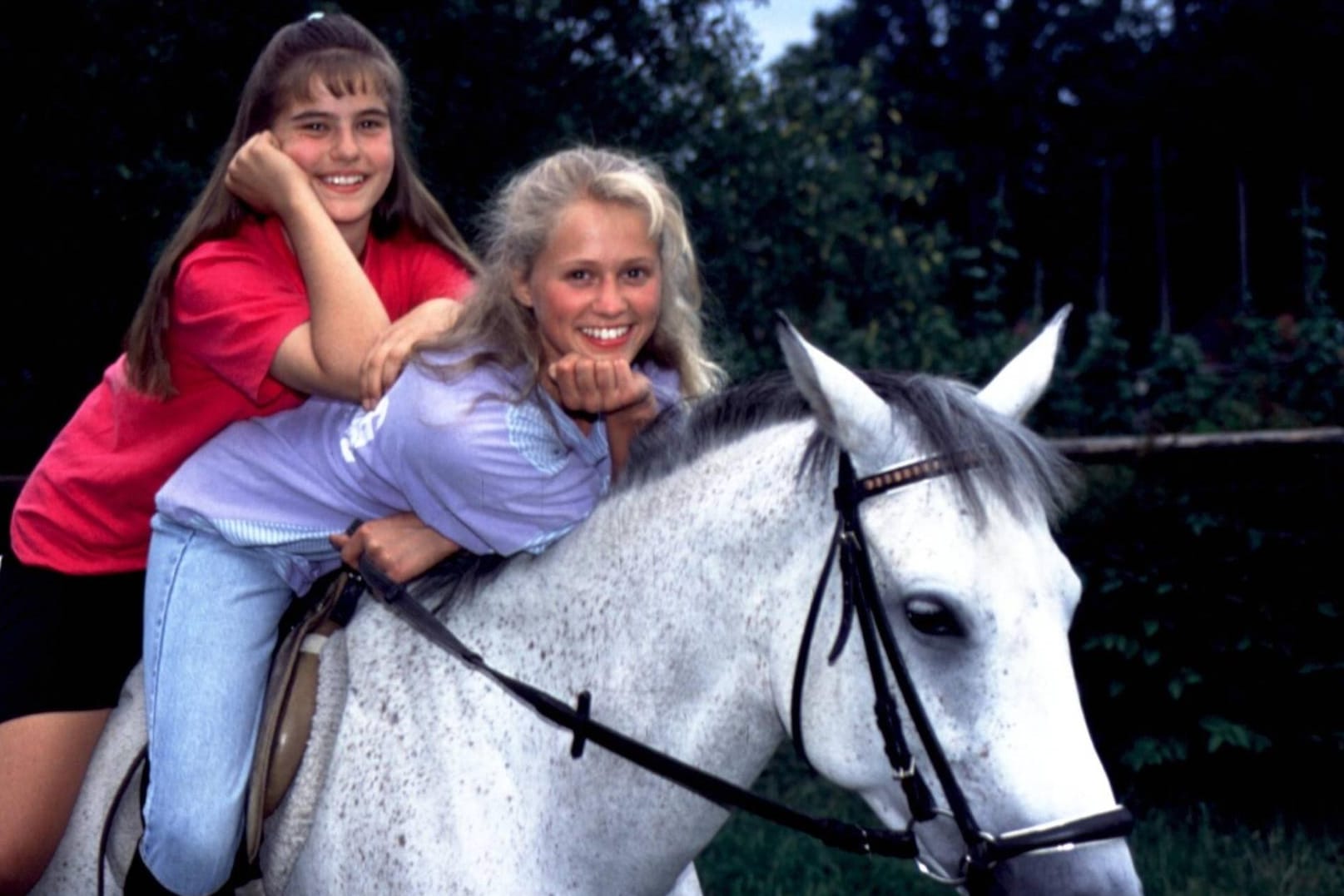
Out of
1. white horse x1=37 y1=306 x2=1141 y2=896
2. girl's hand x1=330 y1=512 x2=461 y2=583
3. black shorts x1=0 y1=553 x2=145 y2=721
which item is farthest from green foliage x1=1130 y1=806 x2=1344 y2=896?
black shorts x1=0 y1=553 x2=145 y2=721

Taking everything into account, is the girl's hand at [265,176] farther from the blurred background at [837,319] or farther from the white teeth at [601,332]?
the blurred background at [837,319]

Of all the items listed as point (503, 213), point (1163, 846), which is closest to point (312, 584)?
point (503, 213)

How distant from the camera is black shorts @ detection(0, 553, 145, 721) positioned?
2.46 metres

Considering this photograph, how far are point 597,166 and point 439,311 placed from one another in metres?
0.41

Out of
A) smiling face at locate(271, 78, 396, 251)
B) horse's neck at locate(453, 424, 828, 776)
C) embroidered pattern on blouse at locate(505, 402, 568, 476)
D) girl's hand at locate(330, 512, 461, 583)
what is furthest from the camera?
smiling face at locate(271, 78, 396, 251)

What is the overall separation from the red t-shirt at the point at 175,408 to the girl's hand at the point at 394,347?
0.61ft

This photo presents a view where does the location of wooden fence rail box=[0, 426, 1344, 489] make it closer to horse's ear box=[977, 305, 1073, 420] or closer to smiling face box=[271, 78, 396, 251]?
horse's ear box=[977, 305, 1073, 420]

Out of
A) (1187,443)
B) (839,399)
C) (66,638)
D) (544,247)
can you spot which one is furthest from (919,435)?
(1187,443)

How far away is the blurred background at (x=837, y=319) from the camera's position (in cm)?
559

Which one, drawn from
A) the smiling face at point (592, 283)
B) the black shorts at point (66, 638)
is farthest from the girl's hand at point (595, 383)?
the black shorts at point (66, 638)

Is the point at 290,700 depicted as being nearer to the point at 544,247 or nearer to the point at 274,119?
the point at 544,247

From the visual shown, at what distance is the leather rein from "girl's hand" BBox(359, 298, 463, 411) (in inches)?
21.5

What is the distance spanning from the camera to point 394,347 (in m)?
2.33

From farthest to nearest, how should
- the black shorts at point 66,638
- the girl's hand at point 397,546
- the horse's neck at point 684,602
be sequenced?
the black shorts at point 66,638, the girl's hand at point 397,546, the horse's neck at point 684,602
